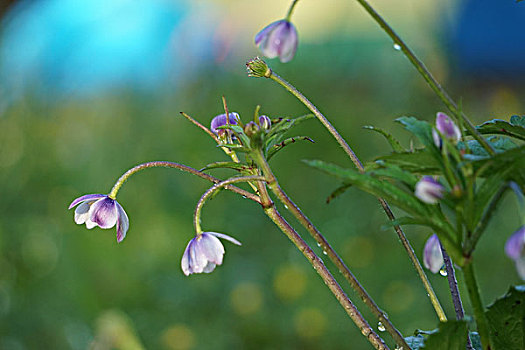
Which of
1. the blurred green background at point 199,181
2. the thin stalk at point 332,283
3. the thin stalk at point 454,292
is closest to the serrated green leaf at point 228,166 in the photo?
the thin stalk at point 332,283

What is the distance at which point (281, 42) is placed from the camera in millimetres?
346

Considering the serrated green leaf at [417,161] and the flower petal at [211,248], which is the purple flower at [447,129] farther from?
the flower petal at [211,248]

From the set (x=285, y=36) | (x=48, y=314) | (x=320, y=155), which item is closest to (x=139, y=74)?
(x=320, y=155)

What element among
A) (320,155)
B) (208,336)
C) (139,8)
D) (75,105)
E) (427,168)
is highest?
(139,8)

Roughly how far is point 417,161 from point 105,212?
21 cm

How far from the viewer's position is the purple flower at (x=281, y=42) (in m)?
0.35

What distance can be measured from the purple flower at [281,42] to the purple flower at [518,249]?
6.1 inches

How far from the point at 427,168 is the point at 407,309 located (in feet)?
3.65

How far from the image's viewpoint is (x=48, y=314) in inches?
57.0

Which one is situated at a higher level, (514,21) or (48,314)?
(514,21)

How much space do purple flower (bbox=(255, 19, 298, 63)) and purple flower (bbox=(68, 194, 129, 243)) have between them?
14 centimetres

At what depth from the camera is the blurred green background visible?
4.55 feet

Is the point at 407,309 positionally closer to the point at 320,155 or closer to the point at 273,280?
the point at 273,280

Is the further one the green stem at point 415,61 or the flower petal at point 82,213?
the flower petal at point 82,213
